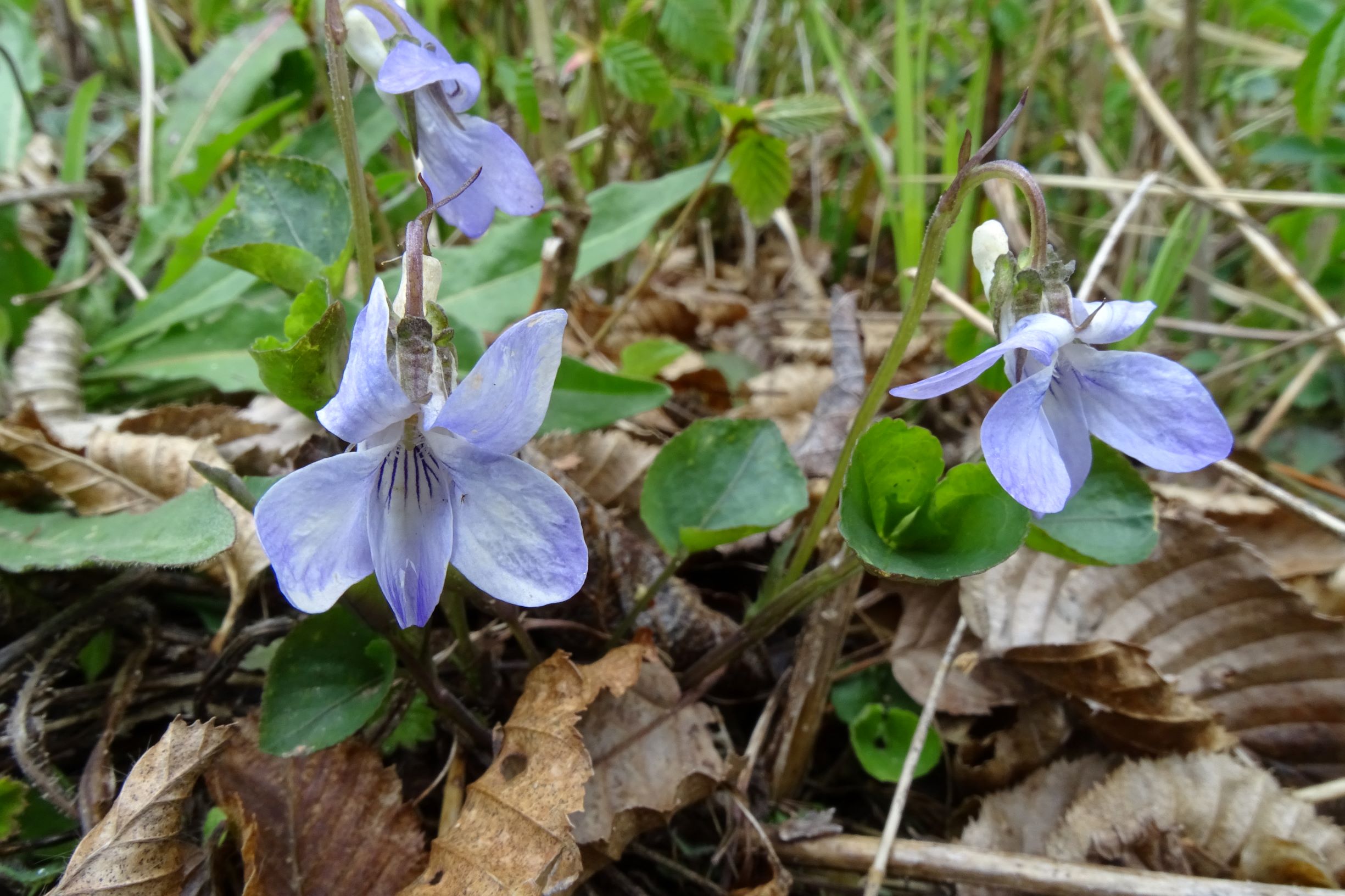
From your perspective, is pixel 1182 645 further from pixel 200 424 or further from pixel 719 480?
pixel 200 424

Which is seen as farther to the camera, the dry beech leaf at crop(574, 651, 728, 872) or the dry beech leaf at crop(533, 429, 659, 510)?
the dry beech leaf at crop(533, 429, 659, 510)

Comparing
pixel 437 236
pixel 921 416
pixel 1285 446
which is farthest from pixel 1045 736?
pixel 437 236

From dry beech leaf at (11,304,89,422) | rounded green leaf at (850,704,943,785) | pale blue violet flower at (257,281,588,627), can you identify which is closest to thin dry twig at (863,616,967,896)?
rounded green leaf at (850,704,943,785)

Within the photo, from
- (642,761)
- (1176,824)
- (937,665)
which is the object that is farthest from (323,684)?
(1176,824)

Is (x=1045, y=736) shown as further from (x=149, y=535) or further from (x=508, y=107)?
(x=508, y=107)

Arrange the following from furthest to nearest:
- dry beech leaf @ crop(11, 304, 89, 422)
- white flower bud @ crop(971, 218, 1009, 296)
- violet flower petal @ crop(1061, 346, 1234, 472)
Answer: dry beech leaf @ crop(11, 304, 89, 422) < white flower bud @ crop(971, 218, 1009, 296) < violet flower petal @ crop(1061, 346, 1234, 472)

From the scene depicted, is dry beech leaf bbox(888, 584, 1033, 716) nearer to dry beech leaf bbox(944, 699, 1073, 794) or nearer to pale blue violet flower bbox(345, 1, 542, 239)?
dry beech leaf bbox(944, 699, 1073, 794)

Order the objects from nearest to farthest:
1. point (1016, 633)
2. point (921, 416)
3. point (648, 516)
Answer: point (648, 516) → point (1016, 633) → point (921, 416)
